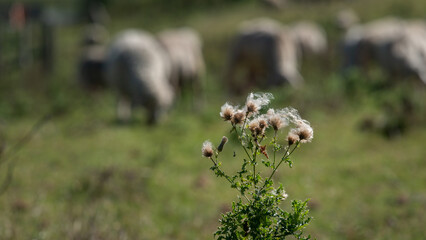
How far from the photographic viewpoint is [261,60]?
15711 mm

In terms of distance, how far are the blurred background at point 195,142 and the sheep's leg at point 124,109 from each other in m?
0.11

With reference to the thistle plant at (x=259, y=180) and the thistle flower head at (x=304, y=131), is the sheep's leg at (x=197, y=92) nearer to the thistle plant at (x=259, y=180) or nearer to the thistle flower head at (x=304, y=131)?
the thistle plant at (x=259, y=180)

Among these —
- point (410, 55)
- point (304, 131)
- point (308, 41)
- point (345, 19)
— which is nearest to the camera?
point (304, 131)

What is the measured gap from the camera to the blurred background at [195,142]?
6.93 meters

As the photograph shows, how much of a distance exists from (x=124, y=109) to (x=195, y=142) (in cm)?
380

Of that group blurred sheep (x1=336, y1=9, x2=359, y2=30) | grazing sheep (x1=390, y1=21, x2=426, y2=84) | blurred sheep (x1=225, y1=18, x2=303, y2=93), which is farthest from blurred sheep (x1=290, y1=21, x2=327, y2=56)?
grazing sheep (x1=390, y1=21, x2=426, y2=84)

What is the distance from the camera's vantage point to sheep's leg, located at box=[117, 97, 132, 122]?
14.6 metres

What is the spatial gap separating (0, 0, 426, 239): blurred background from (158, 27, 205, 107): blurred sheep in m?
0.08

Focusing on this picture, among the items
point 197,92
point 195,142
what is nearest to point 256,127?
point 195,142

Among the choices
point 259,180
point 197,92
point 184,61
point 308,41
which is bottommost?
point 259,180

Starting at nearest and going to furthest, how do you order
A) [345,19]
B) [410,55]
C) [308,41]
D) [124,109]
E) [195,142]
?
[195,142], [410,55], [124,109], [308,41], [345,19]

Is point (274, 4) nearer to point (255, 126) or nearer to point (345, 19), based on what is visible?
point (345, 19)

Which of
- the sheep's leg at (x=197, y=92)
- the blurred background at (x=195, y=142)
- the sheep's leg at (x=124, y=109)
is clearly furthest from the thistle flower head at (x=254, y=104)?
the sheep's leg at (x=197, y=92)

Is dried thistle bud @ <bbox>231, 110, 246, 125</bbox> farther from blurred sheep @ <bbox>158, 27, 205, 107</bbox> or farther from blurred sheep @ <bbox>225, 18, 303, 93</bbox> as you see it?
blurred sheep @ <bbox>158, 27, 205, 107</bbox>
